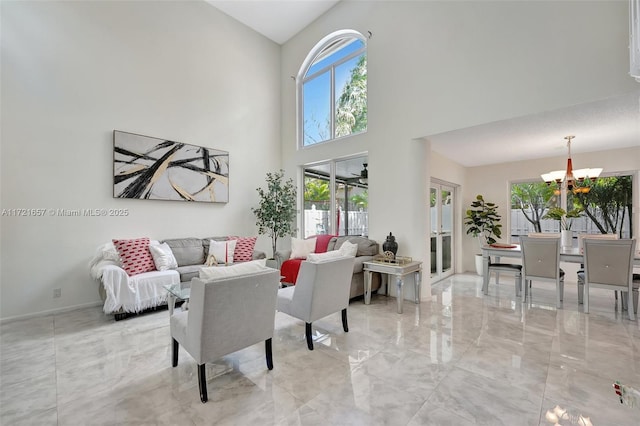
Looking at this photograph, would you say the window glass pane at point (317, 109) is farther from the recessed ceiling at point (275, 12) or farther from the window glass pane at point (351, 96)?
the recessed ceiling at point (275, 12)

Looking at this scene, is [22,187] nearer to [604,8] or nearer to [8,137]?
[8,137]

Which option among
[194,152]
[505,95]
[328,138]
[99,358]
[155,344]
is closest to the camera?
[99,358]

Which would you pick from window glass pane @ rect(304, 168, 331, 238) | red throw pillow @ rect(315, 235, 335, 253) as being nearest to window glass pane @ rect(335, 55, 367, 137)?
window glass pane @ rect(304, 168, 331, 238)

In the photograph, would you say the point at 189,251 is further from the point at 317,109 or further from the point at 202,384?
the point at 317,109

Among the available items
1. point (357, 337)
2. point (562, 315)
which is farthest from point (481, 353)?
point (562, 315)

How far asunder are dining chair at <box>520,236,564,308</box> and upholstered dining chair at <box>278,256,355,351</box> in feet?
9.11

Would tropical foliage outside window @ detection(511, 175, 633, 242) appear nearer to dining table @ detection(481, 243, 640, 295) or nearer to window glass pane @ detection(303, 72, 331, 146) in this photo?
dining table @ detection(481, 243, 640, 295)

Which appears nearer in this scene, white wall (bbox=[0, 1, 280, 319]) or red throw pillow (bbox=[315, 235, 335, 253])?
white wall (bbox=[0, 1, 280, 319])

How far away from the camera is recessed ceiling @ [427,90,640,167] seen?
3.10 meters

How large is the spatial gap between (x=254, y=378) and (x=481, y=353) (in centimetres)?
196

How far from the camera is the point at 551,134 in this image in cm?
384

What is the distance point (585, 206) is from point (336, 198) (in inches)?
176

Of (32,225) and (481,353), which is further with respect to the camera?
(32,225)

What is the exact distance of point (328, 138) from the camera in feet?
18.2
